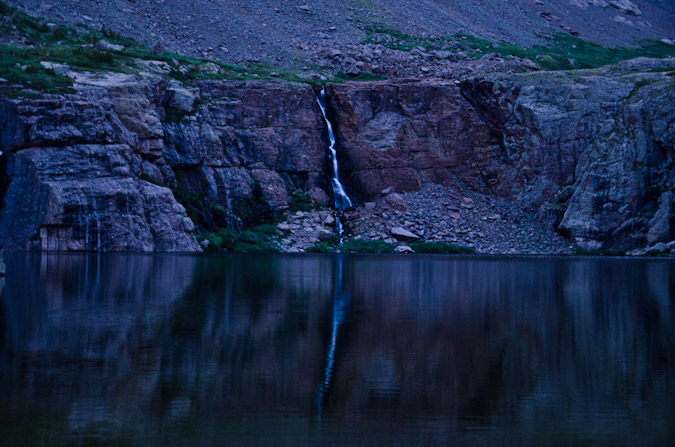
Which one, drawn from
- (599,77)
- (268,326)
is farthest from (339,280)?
(599,77)

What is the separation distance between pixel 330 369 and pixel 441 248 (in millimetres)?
46395

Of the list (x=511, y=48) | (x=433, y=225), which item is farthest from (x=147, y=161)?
(x=511, y=48)

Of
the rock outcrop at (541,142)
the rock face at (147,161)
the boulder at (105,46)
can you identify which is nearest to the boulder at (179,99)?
the rock face at (147,161)

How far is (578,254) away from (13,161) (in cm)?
3799

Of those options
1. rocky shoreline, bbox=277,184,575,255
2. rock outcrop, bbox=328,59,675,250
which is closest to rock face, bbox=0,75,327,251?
rocky shoreline, bbox=277,184,575,255

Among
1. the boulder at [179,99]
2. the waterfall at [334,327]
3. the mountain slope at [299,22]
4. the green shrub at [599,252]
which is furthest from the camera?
the mountain slope at [299,22]

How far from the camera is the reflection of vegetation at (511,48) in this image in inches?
3135

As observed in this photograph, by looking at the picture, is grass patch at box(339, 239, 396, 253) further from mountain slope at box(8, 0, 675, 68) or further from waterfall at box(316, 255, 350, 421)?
waterfall at box(316, 255, 350, 421)

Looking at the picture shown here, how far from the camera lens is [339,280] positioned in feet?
90.3

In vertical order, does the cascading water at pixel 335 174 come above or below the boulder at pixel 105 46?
below

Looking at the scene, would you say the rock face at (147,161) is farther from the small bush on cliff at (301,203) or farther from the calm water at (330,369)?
the calm water at (330,369)

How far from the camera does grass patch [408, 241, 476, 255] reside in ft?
184

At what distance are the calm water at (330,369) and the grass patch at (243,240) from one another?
107 ft

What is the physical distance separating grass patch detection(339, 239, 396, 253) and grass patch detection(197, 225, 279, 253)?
5.09 metres
